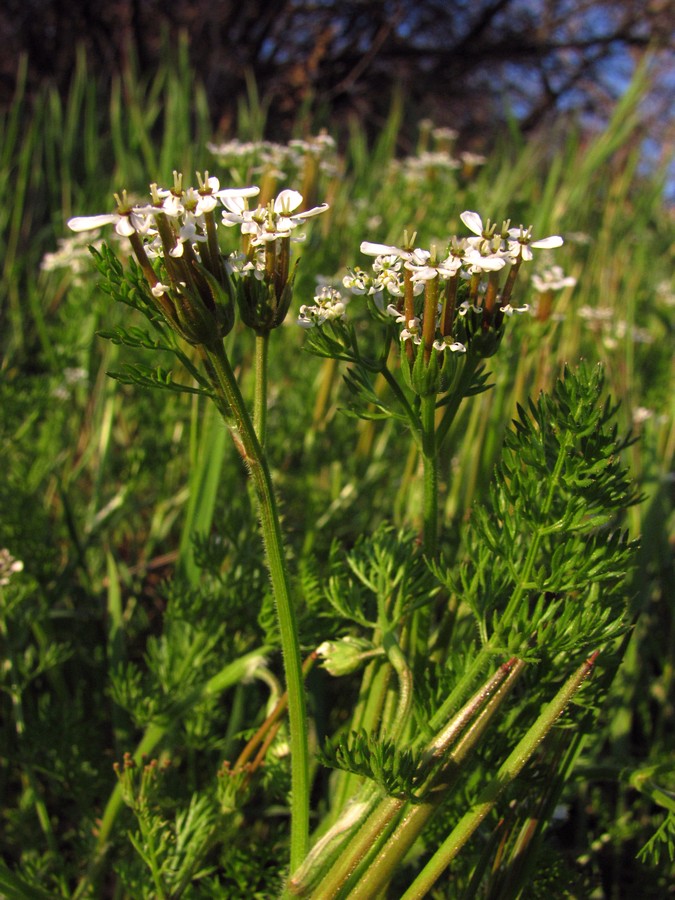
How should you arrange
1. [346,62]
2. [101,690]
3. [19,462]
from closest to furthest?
[101,690]
[19,462]
[346,62]

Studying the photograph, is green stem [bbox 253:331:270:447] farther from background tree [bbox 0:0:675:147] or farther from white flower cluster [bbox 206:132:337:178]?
background tree [bbox 0:0:675:147]

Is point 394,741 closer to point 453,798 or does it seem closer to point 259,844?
point 453,798

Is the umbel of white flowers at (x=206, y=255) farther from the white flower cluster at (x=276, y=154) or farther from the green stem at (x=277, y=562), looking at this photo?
the white flower cluster at (x=276, y=154)

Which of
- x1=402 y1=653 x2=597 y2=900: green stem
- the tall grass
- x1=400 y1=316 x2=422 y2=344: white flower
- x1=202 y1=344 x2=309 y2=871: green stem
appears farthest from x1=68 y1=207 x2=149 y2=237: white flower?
x1=402 y1=653 x2=597 y2=900: green stem

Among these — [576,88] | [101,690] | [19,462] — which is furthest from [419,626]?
[576,88]

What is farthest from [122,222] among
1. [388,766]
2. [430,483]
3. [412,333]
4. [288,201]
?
[388,766]
